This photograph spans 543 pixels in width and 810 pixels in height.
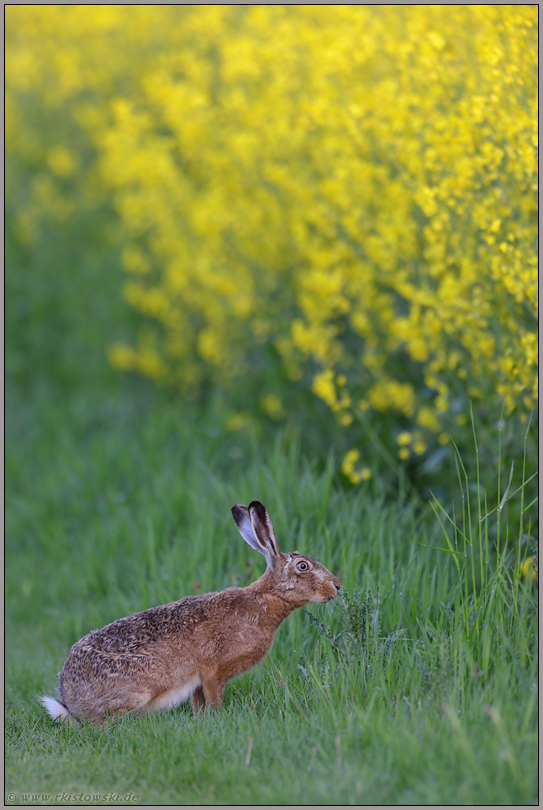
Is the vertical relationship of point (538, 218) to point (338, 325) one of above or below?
above

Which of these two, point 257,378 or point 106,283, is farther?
point 106,283

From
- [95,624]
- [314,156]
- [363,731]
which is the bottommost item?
[95,624]

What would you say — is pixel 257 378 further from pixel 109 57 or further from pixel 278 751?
pixel 109 57

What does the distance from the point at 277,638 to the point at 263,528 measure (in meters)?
0.90

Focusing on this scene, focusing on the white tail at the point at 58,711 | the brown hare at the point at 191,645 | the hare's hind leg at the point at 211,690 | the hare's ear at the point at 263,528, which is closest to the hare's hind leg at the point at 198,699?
the brown hare at the point at 191,645

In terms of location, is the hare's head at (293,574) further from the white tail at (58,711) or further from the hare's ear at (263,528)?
the white tail at (58,711)

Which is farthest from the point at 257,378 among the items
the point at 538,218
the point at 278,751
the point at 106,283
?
the point at 278,751

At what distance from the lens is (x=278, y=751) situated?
326 cm

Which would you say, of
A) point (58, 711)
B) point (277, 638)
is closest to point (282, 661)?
point (277, 638)

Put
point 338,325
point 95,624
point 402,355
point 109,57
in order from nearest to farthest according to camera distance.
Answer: point 95,624, point 402,355, point 338,325, point 109,57

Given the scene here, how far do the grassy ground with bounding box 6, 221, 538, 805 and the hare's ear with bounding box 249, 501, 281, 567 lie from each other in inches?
16.6

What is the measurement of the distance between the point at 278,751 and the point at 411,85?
419cm

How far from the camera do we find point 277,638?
14.4ft

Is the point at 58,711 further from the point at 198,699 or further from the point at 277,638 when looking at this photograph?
the point at 277,638
